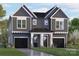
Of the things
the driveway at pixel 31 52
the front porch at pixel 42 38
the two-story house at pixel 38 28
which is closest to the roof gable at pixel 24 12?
the two-story house at pixel 38 28

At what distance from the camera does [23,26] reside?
99.4 metres

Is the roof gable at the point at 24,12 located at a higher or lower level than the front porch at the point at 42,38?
higher

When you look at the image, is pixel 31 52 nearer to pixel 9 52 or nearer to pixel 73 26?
pixel 9 52

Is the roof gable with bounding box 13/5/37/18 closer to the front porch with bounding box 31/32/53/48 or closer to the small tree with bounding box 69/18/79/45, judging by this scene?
the front porch with bounding box 31/32/53/48

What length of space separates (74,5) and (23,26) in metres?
1.07

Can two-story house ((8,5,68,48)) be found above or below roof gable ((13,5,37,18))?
below

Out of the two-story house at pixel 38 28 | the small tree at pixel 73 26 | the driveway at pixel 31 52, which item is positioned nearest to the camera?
the driveway at pixel 31 52

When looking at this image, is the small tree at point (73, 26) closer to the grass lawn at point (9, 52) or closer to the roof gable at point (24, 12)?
the roof gable at point (24, 12)

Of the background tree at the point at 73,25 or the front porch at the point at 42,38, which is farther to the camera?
the front porch at the point at 42,38

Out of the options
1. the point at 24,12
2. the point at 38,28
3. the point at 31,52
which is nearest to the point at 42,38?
the point at 38,28

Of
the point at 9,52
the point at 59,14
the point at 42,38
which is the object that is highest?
the point at 59,14

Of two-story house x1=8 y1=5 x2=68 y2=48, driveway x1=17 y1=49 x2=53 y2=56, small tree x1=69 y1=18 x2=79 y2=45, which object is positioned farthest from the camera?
two-story house x1=8 y1=5 x2=68 y2=48

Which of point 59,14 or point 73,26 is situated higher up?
point 59,14

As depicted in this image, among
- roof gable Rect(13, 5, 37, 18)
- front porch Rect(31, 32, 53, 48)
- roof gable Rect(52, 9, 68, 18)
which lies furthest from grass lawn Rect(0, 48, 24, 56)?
roof gable Rect(52, 9, 68, 18)
